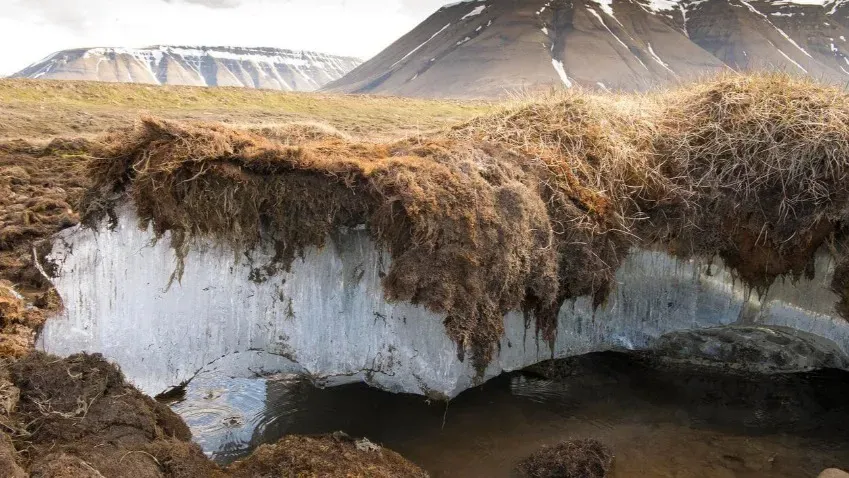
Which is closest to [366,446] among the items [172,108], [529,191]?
[529,191]

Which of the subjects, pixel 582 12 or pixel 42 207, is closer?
pixel 42 207

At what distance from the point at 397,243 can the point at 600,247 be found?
98.1 inches

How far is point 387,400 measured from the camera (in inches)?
Answer: 290

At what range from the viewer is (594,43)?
146m

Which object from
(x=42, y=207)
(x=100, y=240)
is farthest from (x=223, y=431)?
(x=42, y=207)

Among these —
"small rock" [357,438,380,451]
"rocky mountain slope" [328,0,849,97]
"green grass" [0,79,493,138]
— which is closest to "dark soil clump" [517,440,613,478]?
"small rock" [357,438,380,451]

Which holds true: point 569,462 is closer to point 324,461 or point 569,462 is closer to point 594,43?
point 324,461

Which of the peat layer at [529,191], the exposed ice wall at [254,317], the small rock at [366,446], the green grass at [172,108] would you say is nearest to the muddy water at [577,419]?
the exposed ice wall at [254,317]

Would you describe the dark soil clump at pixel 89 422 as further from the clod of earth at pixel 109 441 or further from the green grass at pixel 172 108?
the green grass at pixel 172 108

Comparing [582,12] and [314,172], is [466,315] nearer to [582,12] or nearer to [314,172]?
[314,172]

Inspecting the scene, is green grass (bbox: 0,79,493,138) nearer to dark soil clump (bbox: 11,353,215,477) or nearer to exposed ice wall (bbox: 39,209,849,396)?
exposed ice wall (bbox: 39,209,849,396)

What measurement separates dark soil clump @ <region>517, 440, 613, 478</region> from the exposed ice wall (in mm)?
1237

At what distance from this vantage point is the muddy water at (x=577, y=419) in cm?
646

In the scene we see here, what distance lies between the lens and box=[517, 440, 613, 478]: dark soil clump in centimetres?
606
